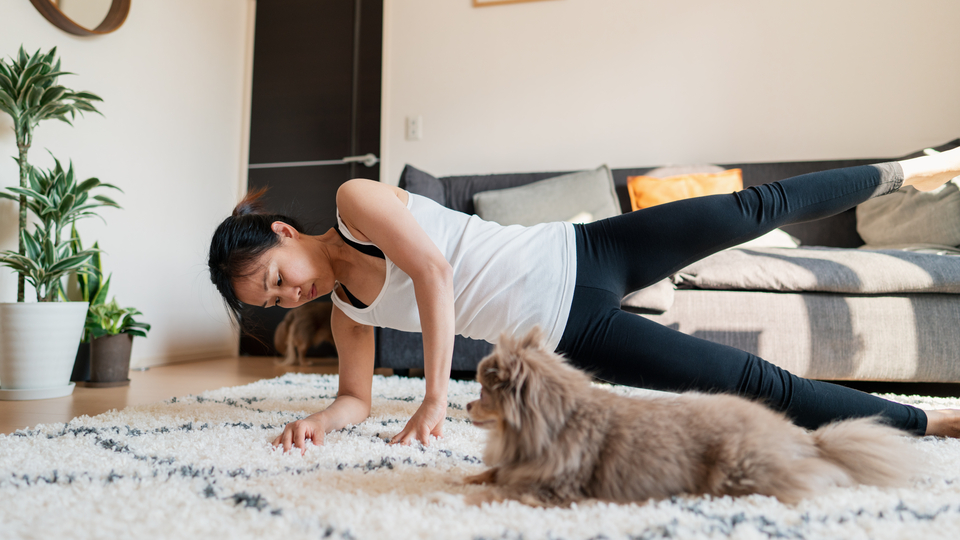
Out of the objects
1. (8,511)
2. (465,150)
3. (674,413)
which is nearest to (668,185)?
(465,150)

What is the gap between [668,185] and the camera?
2.53m

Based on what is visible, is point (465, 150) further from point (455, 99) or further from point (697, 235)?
point (697, 235)

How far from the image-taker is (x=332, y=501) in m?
0.70

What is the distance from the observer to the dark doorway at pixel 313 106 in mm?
3443

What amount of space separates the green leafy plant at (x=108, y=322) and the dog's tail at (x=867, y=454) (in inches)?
90.8

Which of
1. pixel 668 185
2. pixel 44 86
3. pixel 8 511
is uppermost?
pixel 44 86

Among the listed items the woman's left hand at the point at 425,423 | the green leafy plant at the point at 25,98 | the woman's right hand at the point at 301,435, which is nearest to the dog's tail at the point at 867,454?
the woman's left hand at the point at 425,423

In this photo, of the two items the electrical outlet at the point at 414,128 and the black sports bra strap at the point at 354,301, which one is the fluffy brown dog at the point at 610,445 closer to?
the black sports bra strap at the point at 354,301

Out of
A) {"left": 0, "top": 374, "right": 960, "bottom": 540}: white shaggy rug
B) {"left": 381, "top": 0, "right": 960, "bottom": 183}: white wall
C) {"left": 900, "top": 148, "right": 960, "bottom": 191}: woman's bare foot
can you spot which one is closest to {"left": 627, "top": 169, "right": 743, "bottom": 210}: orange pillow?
{"left": 381, "top": 0, "right": 960, "bottom": 183}: white wall

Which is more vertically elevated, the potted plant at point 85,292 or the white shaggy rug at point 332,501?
the potted plant at point 85,292

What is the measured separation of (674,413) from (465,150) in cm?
277

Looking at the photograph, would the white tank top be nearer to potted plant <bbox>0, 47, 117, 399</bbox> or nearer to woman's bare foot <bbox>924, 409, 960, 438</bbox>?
woman's bare foot <bbox>924, 409, 960, 438</bbox>

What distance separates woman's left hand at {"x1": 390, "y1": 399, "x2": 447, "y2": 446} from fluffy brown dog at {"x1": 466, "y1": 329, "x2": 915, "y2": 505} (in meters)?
0.30

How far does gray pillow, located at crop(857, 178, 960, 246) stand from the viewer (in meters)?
2.01
